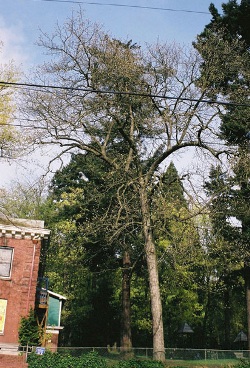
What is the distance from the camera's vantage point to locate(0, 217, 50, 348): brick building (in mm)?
25094

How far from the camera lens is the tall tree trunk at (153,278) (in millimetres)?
19438

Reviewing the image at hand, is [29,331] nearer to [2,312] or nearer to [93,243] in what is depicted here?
[2,312]

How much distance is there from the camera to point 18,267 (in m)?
25.9

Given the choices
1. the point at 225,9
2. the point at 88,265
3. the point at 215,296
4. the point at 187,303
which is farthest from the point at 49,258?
the point at 225,9

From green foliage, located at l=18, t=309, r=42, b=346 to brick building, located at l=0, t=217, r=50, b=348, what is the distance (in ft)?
2.03

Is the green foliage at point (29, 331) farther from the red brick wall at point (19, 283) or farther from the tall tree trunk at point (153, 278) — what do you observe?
the tall tree trunk at point (153, 278)

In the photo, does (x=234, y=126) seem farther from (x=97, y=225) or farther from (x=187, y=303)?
(x=187, y=303)

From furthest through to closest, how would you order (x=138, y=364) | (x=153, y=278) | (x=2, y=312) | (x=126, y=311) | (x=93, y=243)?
(x=126, y=311)
(x=93, y=243)
(x=2, y=312)
(x=153, y=278)
(x=138, y=364)

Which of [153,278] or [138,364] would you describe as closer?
[138,364]

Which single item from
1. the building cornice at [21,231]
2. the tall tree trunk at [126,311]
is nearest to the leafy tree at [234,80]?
the tall tree trunk at [126,311]

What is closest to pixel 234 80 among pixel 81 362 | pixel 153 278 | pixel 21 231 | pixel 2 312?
pixel 153 278

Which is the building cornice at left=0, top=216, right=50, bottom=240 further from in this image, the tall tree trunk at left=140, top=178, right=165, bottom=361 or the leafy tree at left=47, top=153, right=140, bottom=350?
the tall tree trunk at left=140, top=178, right=165, bottom=361

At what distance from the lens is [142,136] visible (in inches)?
867

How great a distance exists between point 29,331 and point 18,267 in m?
3.79
